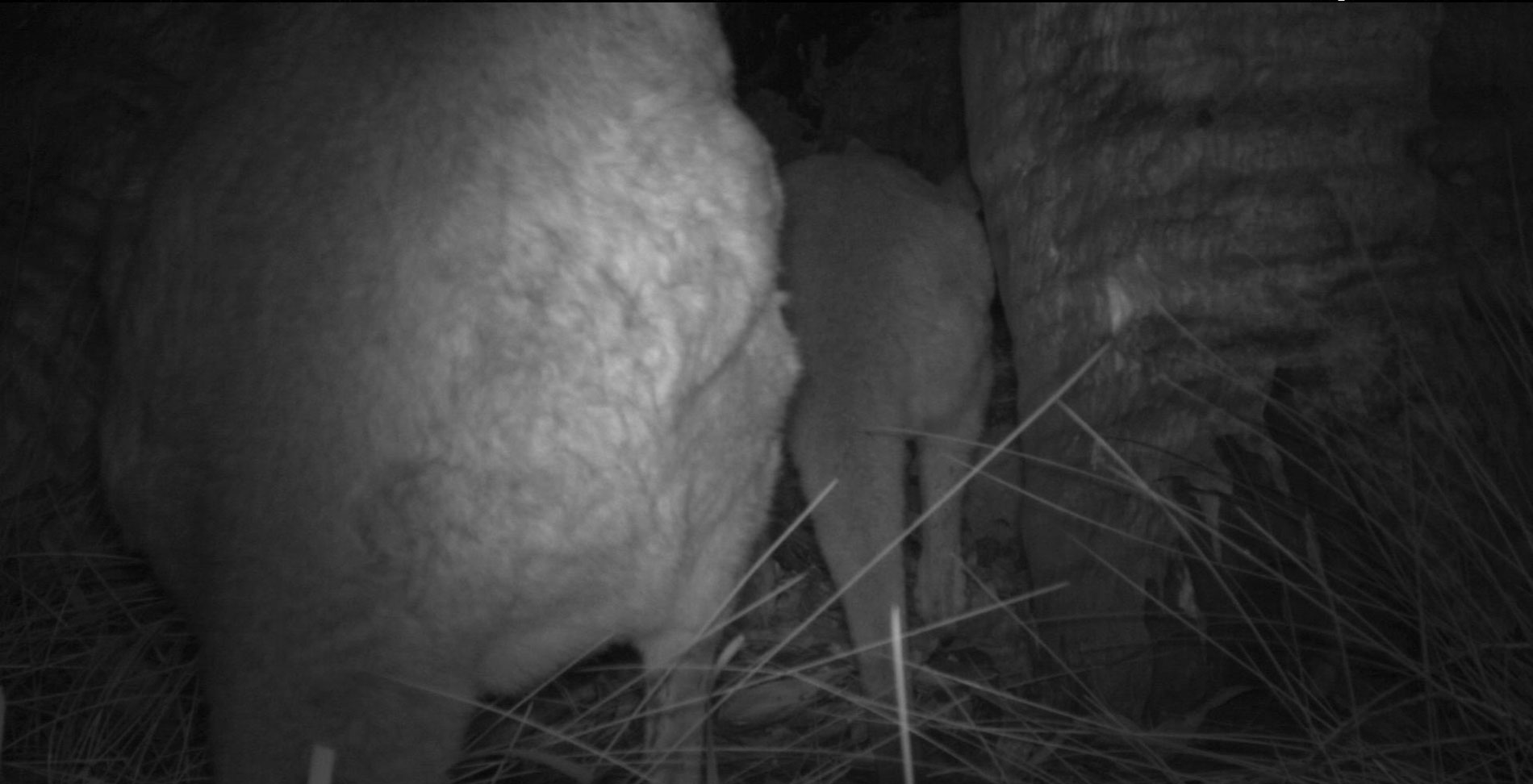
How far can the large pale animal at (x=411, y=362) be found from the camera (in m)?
1.51

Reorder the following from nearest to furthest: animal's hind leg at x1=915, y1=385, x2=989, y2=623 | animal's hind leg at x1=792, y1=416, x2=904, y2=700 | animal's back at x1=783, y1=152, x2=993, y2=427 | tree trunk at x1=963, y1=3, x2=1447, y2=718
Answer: tree trunk at x1=963, y1=3, x2=1447, y2=718, animal's hind leg at x1=792, y1=416, x2=904, y2=700, animal's back at x1=783, y1=152, x2=993, y2=427, animal's hind leg at x1=915, y1=385, x2=989, y2=623

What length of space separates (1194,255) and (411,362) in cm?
158

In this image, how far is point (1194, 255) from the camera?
241 cm

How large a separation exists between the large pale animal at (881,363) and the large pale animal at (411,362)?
827 millimetres

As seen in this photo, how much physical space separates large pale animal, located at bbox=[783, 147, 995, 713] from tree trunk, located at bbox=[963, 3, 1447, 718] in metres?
0.35

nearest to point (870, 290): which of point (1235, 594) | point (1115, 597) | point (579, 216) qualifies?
point (1115, 597)

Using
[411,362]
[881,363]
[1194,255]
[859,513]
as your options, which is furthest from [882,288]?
[411,362]

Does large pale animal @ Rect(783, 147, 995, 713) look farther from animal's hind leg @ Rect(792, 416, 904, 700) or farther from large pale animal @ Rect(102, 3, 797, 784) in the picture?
large pale animal @ Rect(102, 3, 797, 784)

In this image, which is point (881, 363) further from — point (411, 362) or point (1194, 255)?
point (411, 362)

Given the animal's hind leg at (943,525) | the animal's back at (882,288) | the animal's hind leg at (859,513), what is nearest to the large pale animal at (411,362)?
the animal's hind leg at (859,513)

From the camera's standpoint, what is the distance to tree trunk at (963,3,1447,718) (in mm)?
2295

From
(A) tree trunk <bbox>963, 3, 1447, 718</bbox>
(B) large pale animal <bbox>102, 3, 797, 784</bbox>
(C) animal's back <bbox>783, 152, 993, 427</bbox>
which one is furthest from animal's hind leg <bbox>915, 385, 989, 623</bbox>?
(B) large pale animal <bbox>102, 3, 797, 784</bbox>

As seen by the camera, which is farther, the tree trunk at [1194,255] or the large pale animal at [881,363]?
the large pale animal at [881,363]

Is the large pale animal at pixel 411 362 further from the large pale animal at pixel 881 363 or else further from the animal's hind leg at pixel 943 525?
the animal's hind leg at pixel 943 525
